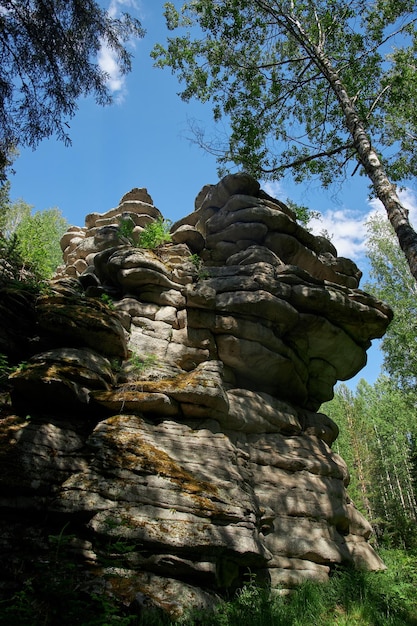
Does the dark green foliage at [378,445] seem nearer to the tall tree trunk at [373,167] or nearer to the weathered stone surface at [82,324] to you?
the tall tree trunk at [373,167]

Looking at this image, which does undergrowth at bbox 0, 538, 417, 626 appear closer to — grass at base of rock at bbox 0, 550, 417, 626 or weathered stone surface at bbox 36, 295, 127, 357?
grass at base of rock at bbox 0, 550, 417, 626

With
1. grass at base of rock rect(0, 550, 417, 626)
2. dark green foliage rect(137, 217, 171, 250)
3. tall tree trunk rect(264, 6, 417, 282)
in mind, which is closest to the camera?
grass at base of rock rect(0, 550, 417, 626)

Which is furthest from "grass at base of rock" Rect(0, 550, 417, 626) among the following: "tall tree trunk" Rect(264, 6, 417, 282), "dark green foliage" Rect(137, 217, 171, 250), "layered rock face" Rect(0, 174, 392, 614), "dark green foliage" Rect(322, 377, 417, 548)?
"dark green foliage" Rect(322, 377, 417, 548)

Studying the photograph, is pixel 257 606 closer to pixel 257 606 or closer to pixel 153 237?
pixel 257 606

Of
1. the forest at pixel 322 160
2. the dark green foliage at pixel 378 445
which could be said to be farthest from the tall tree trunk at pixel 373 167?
the dark green foliage at pixel 378 445

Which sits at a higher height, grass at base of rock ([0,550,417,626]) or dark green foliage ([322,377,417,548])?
dark green foliage ([322,377,417,548])

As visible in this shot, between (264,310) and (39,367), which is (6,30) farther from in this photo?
(264,310)

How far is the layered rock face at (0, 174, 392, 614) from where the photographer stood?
5.57 meters

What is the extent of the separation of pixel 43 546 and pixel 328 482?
6.79 meters

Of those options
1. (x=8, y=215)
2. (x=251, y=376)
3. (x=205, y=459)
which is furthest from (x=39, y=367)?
(x=8, y=215)

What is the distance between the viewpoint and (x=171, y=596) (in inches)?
202

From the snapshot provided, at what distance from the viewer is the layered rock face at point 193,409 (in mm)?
5570

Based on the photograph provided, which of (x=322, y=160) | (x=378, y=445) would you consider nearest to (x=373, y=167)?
(x=322, y=160)

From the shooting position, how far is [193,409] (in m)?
7.89
